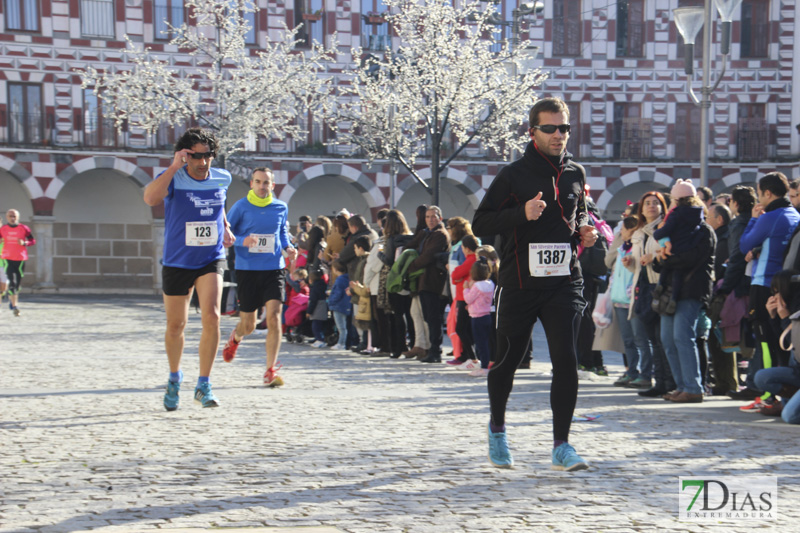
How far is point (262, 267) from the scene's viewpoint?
1059 centimetres

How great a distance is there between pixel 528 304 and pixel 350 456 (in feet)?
4.53

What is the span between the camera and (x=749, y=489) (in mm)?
5762

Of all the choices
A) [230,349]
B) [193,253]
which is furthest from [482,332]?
[193,253]

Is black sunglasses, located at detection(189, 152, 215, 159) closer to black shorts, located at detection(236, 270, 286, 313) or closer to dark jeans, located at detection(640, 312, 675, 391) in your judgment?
black shorts, located at detection(236, 270, 286, 313)

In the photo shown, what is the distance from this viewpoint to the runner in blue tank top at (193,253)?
8.76 metres

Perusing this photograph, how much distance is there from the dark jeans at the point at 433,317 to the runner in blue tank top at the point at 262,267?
145 inches


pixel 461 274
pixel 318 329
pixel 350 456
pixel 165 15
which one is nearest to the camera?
pixel 350 456

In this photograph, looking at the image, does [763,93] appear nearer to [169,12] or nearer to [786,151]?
[786,151]

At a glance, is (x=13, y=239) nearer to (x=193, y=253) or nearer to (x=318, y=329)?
(x=318, y=329)

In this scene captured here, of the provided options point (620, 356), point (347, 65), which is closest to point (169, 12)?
point (347, 65)

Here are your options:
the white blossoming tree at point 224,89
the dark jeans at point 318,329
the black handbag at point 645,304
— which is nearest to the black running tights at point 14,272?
the white blossoming tree at point 224,89

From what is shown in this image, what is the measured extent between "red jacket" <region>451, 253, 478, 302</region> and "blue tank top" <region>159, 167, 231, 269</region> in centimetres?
469

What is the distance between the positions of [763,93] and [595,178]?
7.29 meters

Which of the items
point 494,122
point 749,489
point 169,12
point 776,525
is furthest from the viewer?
point 169,12
